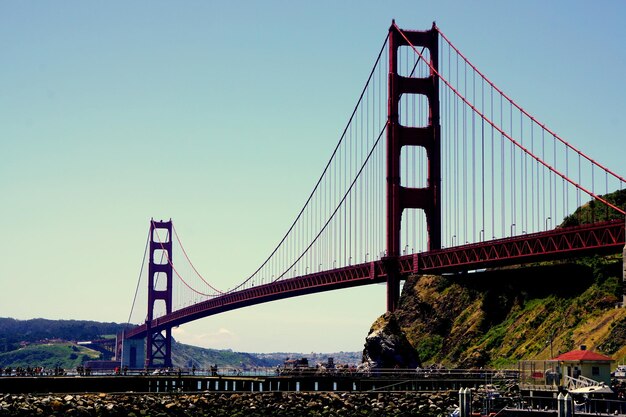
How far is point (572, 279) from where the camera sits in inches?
4769

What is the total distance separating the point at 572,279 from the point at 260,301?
5910 cm

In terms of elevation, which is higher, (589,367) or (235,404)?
(589,367)

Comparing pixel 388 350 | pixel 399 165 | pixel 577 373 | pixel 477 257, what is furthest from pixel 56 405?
pixel 399 165

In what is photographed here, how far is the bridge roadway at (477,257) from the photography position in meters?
101

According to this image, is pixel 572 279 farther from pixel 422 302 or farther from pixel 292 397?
→ pixel 292 397

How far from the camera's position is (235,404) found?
8831 centimetres

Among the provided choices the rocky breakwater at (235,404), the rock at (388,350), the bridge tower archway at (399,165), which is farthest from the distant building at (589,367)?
the bridge tower archway at (399,165)

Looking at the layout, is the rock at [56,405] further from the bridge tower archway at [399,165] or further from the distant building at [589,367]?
the bridge tower archway at [399,165]

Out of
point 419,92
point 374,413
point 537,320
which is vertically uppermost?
point 419,92

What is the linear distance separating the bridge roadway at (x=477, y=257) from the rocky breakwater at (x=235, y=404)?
22787 mm

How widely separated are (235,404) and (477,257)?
38076 millimetres

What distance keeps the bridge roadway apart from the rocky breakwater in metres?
22.8

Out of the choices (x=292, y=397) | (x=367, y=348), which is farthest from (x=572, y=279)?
(x=292, y=397)

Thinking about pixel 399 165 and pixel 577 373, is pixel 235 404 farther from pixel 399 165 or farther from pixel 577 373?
pixel 399 165
